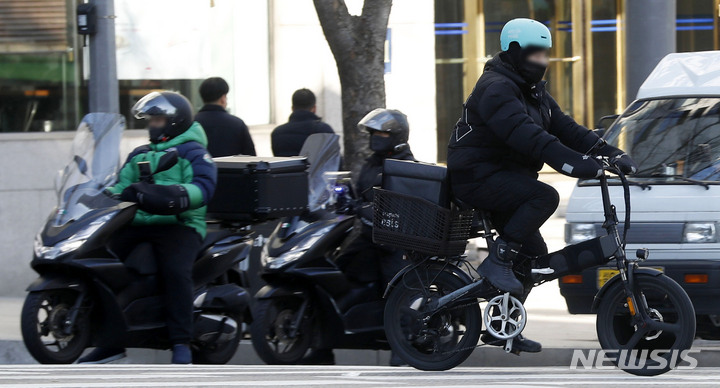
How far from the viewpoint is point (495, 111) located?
5742 millimetres

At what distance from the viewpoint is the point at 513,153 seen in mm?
5930

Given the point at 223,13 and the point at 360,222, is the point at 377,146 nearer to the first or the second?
the point at 360,222

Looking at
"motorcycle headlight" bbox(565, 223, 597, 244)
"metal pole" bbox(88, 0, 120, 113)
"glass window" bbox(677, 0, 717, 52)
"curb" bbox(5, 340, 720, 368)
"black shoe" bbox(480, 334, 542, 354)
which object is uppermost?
"glass window" bbox(677, 0, 717, 52)

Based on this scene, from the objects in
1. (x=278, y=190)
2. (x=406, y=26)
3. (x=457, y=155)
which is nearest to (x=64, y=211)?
(x=278, y=190)

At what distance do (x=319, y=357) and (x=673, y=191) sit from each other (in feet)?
7.76

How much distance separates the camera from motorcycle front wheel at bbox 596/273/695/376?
557 centimetres

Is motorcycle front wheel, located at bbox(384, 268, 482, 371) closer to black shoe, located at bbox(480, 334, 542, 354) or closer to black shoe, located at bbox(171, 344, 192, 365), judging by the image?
black shoe, located at bbox(480, 334, 542, 354)

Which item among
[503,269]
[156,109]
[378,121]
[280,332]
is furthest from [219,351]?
[503,269]

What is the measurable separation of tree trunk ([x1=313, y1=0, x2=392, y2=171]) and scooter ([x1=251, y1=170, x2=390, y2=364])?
1724mm

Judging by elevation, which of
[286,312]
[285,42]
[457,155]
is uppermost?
[285,42]

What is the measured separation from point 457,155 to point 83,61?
6.71 metres

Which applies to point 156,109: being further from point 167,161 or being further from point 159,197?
point 159,197

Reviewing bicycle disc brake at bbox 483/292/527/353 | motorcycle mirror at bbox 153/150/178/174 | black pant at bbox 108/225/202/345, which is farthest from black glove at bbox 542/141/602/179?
black pant at bbox 108/225/202/345

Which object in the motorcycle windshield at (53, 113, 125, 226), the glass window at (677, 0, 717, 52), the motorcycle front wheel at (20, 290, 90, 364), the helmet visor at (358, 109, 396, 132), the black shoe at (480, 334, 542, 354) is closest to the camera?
the black shoe at (480, 334, 542, 354)
